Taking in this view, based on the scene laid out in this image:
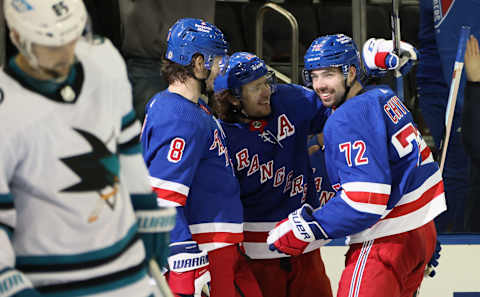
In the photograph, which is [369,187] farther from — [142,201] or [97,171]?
[97,171]

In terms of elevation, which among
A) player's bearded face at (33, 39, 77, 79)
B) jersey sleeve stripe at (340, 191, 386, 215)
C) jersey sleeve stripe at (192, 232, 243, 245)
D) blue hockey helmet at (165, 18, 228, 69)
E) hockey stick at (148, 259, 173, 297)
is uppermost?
player's bearded face at (33, 39, 77, 79)

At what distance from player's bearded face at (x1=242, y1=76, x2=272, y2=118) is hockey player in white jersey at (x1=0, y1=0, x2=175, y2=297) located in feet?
4.11

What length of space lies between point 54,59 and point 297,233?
1.21 m

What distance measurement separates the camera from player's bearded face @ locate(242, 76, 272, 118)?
271 centimetres

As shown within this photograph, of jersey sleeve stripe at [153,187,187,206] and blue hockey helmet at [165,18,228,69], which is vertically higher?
blue hockey helmet at [165,18,228,69]

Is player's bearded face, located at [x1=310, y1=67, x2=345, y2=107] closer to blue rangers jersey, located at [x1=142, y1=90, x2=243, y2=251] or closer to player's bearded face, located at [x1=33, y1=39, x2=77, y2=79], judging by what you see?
blue rangers jersey, located at [x1=142, y1=90, x2=243, y2=251]

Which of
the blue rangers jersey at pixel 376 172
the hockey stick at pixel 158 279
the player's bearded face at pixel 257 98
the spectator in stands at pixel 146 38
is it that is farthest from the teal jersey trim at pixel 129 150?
the spectator in stands at pixel 146 38

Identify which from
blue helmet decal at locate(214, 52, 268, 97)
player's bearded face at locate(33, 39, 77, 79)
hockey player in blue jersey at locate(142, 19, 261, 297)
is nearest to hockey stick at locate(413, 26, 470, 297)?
blue helmet decal at locate(214, 52, 268, 97)

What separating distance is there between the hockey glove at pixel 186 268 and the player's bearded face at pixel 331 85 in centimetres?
68

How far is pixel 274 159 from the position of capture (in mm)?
2779

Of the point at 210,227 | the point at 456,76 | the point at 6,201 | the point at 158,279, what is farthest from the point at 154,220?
the point at 456,76

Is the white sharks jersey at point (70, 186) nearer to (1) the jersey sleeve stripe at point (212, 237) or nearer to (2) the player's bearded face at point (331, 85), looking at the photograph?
(1) the jersey sleeve stripe at point (212, 237)

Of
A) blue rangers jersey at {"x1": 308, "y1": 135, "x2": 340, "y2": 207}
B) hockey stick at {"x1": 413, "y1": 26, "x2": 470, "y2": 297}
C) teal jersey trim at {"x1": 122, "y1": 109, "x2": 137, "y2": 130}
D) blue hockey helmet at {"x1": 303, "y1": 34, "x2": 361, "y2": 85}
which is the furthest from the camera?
hockey stick at {"x1": 413, "y1": 26, "x2": 470, "y2": 297}

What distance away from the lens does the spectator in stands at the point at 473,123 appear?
12.2 feet
